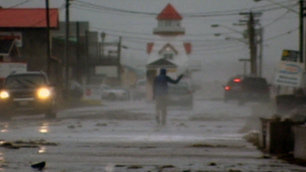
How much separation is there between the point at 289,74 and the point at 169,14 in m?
106

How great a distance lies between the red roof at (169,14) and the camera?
143 m

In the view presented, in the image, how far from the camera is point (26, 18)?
64.9m

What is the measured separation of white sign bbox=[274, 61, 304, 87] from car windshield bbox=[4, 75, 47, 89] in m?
14.1

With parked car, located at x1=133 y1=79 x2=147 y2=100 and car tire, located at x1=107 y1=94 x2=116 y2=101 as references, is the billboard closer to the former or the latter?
car tire, located at x1=107 y1=94 x2=116 y2=101

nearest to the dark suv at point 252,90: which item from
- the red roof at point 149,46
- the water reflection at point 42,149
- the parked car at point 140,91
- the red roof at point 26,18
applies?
the red roof at point 26,18

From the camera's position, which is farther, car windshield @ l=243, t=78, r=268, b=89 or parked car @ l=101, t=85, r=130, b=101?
parked car @ l=101, t=85, r=130, b=101

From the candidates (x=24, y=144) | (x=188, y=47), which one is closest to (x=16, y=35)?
A: (x=24, y=144)

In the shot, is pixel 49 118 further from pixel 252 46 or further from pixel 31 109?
pixel 252 46

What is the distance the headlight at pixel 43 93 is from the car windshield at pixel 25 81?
39 cm

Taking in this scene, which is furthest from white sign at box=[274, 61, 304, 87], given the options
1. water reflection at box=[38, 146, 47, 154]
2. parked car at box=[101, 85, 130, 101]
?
parked car at box=[101, 85, 130, 101]

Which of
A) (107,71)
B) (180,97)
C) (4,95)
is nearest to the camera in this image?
(4,95)

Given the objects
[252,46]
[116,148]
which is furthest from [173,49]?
[116,148]

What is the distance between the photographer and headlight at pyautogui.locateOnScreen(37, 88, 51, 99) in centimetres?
2889

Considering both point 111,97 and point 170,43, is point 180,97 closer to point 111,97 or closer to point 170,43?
point 111,97
